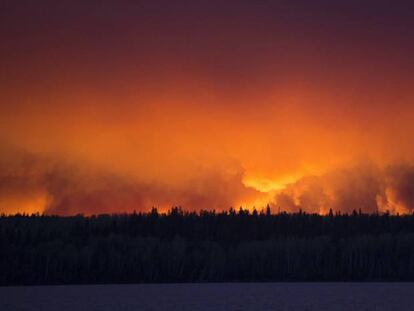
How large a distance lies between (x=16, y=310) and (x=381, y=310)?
193 feet

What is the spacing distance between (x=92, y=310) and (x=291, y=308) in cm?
3301

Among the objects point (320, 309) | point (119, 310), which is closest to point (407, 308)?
point (320, 309)

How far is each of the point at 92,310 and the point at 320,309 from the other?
37.4 metres

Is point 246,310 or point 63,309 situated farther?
point 63,309

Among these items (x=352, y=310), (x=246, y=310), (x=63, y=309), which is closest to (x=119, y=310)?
(x=63, y=309)

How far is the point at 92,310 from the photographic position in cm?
10975

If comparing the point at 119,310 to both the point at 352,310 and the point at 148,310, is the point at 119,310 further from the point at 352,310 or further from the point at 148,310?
the point at 352,310

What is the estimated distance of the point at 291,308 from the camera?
111625 millimetres

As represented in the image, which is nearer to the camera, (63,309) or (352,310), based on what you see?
(352,310)

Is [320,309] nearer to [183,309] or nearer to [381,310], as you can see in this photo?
[381,310]

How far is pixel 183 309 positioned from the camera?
111 metres

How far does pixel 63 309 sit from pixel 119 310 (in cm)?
1180

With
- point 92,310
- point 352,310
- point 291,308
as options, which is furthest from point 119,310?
point 352,310

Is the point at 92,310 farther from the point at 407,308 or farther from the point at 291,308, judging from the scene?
the point at 407,308
